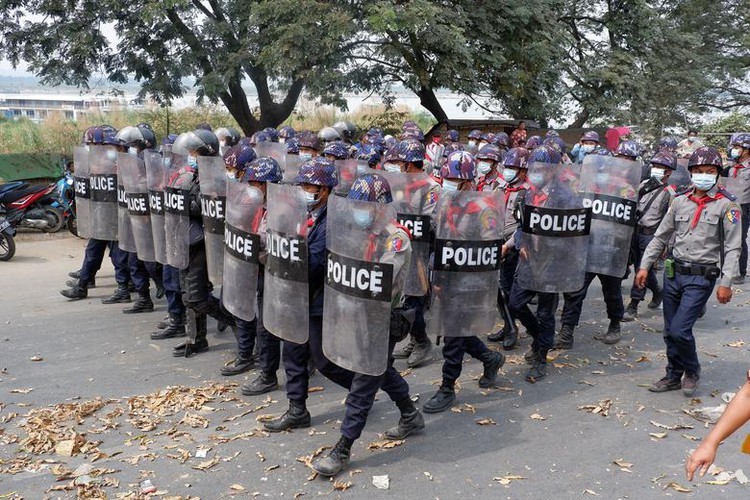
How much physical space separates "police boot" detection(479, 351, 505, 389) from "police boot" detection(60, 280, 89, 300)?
5063 millimetres

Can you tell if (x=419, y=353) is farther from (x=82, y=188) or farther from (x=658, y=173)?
(x=82, y=188)

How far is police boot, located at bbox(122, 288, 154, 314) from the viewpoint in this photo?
7.41m

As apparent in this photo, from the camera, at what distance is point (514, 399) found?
517 centimetres

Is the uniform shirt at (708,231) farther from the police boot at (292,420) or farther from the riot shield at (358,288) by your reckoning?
the police boot at (292,420)

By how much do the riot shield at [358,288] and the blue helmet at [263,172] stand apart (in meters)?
1.08

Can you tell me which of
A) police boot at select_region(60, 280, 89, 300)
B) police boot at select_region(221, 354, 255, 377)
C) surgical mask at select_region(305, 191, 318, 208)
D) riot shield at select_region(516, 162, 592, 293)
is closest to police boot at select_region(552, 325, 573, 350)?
riot shield at select_region(516, 162, 592, 293)

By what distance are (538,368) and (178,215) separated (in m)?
3.39

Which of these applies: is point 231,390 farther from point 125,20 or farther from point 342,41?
Result: point 125,20

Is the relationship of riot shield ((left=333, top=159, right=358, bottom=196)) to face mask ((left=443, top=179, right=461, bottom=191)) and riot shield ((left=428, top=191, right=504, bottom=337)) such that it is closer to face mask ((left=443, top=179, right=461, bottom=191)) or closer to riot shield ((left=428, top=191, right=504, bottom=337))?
face mask ((left=443, top=179, right=461, bottom=191))

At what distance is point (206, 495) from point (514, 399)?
8.19ft

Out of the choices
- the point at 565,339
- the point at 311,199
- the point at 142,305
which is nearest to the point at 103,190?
the point at 142,305

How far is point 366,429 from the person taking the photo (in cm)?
463

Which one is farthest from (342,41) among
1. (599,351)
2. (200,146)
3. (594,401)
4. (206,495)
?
(206,495)

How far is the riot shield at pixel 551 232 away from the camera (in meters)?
5.38
